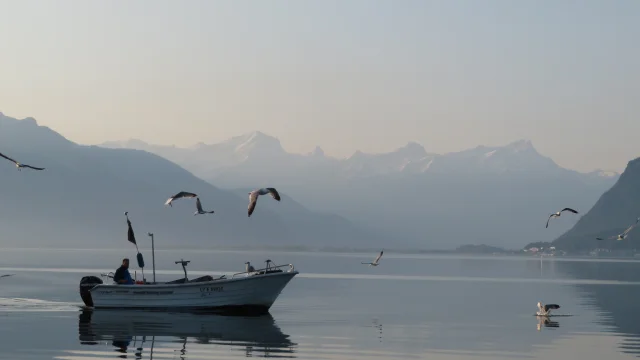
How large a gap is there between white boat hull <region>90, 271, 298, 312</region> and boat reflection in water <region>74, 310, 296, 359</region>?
651 millimetres

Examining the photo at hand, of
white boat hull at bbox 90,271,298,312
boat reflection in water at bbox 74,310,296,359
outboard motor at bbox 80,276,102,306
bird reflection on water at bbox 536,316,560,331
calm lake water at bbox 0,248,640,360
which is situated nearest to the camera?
boat reflection in water at bbox 74,310,296,359

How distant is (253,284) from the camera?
2463 inches

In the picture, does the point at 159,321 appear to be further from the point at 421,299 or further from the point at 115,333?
the point at 421,299

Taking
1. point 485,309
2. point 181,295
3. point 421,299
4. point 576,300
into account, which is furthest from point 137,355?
point 576,300

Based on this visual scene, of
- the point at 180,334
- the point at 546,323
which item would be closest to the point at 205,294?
the point at 180,334

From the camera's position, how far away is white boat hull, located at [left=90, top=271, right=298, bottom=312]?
62188mm

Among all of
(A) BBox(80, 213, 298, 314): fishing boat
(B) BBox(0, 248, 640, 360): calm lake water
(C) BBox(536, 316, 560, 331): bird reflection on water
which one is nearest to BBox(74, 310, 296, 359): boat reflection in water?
(B) BBox(0, 248, 640, 360): calm lake water

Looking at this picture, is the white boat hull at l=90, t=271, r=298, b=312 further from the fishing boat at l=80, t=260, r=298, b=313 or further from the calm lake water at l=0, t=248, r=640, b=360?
the calm lake water at l=0, t=248, r=640, b=360

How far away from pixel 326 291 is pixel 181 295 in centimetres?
3556

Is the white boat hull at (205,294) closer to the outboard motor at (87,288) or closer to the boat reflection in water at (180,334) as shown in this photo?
the boat reflection in water at (180,334)

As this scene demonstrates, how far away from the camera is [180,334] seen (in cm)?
5044

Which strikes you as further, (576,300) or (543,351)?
(576,300)

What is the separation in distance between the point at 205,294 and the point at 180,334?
38.9 ft

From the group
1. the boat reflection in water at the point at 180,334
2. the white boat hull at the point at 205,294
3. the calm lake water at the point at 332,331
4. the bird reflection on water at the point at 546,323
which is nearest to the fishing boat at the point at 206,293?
the white boat hull at the point at 205,294
